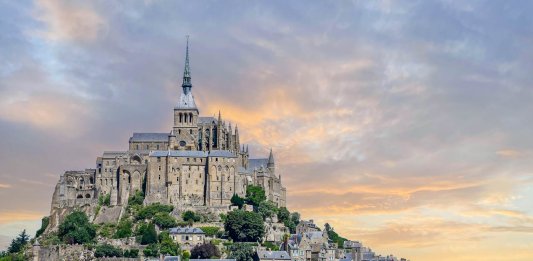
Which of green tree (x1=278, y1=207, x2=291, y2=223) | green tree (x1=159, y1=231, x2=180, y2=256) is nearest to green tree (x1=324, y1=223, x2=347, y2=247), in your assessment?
green tree (x1=278, y1=207, x2=291, y2=223)

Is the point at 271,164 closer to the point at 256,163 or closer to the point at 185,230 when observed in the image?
the point at 256,163

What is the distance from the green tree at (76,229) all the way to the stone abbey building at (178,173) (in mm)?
4609

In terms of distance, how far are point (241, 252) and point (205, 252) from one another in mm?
4407

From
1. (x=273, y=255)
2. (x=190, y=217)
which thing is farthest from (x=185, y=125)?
(x=273, y=255)

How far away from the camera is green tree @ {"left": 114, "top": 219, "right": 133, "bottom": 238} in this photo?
370 ft

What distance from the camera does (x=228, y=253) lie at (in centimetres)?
10650

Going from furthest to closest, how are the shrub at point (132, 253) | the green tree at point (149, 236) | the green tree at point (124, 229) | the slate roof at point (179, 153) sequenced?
the slate roof at point (179, 153) < the green tree at point (124, 229) < the green tree at point (149, 236) < the shrub at point (132, 253)

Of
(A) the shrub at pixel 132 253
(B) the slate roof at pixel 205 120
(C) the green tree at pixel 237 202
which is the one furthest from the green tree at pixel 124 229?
(B) the slate roof at pixel 205 120

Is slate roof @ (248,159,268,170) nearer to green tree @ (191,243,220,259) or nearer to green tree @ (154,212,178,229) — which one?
green tree @ (154,212,178,229)

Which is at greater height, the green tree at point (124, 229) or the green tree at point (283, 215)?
the green tree at point (283, 215)

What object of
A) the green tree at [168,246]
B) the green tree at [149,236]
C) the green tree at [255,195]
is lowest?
the green tree at [168,246]

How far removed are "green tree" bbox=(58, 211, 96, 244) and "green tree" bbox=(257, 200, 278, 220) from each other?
22.8 metres

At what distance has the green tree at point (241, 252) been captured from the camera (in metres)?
104

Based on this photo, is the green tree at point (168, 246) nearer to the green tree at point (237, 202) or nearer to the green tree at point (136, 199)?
the green tree at point (136, 199)
